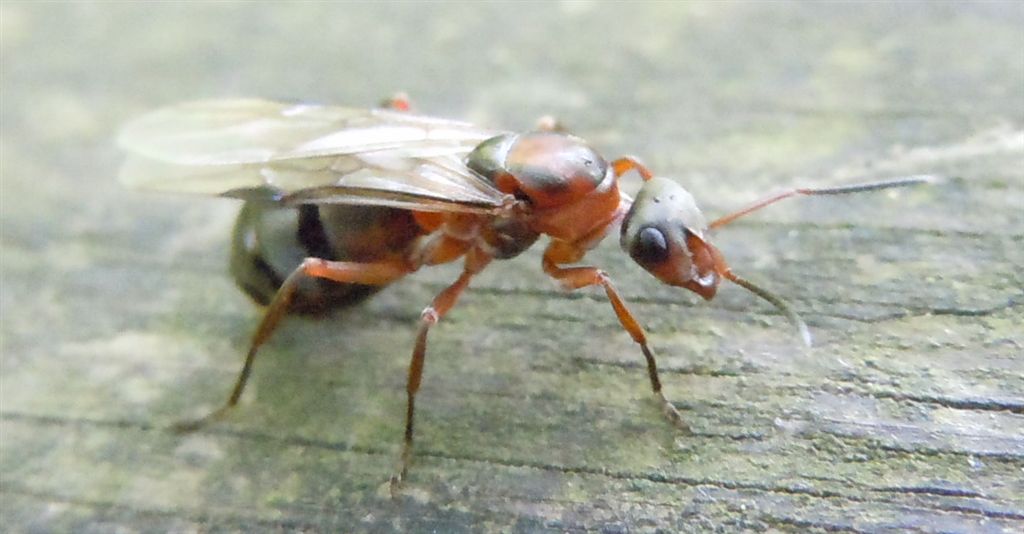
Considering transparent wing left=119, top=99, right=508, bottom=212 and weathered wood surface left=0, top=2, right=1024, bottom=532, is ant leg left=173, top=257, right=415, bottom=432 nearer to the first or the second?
weathered wood surface left=0, top=2, right=1024, bottom=532

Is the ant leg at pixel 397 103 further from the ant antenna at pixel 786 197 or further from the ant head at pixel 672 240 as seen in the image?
the ant antenna at pixel 786 197

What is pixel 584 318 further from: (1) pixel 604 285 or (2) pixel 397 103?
(2) pixel 397 103

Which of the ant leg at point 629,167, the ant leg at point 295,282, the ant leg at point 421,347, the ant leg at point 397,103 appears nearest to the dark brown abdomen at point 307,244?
the ant leg at point 295,282

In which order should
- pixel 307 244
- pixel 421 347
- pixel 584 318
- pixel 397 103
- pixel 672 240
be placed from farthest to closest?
pixel 397 103 → pixel 307 244 → pixel 584 318 → pixel 672 240 → pixel 421 347

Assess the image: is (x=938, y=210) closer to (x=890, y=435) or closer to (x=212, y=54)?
(x=890, y=435)

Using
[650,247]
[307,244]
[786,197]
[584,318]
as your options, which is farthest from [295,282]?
[786,197]
